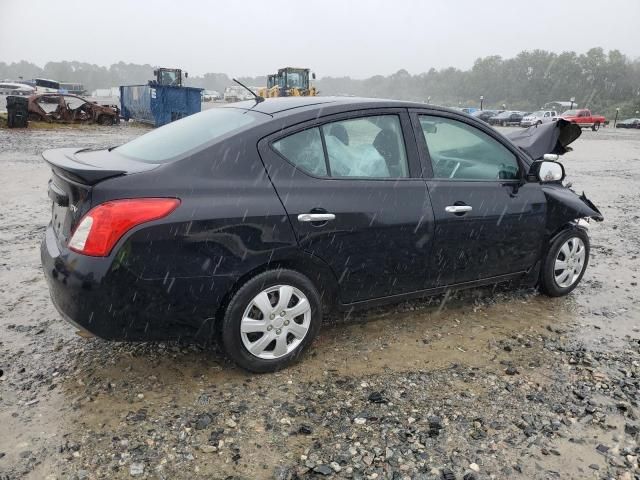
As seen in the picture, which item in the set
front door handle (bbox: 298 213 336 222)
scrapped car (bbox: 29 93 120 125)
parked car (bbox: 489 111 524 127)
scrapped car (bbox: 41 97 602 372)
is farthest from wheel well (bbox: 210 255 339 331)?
parked car (bbox: 489 111 524 127)

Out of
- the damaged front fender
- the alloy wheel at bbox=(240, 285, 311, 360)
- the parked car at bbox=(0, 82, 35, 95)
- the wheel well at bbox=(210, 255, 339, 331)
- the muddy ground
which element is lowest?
the muddy ground

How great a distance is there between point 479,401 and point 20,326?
313cm

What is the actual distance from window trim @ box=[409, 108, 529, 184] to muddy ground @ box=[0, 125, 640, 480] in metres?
1.09

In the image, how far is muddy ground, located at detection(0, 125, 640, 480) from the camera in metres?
2.47

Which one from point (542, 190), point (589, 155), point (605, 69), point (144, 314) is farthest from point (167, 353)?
point (605, 69)

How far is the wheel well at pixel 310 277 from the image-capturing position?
9.75 ft

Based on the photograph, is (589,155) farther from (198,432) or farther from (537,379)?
(198,432)

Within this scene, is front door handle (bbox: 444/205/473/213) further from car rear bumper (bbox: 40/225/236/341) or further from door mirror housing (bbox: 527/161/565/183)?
car rear bumper (bbox: 40/225/236/341)

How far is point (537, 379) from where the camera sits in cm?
324

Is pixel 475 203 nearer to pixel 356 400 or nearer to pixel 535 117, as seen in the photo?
pixel 356 400

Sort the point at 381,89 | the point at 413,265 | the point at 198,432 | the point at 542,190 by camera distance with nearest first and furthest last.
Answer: the point at 198,432 < the point at 413,265 < the point at 542,190 < the point at 381,89

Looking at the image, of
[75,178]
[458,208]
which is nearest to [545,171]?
[458,208]

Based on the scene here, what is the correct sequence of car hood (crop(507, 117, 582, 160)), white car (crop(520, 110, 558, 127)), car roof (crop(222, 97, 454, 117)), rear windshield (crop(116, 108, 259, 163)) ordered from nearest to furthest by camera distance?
rear windshield (crop(116, 108, 259, 163)) < car roof (crop(222, 97, 454, 117)) < car hood (crop(507, 117, 582, 160)) < white car (crop(520, 110, 558, 127))

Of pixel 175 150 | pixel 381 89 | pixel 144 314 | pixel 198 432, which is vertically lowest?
pixel 198 432
